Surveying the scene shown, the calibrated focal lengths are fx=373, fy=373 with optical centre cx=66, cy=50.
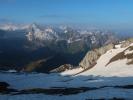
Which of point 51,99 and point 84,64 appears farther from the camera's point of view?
point 84,64

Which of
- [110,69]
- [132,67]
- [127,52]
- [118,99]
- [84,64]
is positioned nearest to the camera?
[118,99]

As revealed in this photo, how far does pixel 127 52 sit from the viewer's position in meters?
109

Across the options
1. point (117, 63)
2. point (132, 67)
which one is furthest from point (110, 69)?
point (132, 67)

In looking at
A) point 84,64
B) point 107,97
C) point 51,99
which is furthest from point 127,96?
point 84,64

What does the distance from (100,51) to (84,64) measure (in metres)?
10.9

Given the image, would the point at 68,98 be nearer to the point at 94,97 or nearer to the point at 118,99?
the point at 94,97

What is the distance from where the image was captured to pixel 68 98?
42312 millimetres

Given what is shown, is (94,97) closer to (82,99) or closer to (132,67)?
(82,99)

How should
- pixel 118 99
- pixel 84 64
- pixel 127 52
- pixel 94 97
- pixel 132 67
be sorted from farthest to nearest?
pixel 84 64 → pixel 127 52 → pixel 132 67 → pixel 94 97 → pixel 118 99

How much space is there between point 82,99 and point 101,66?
2793 inches

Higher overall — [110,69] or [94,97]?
[94,97]

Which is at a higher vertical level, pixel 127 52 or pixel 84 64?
pixel 127 52

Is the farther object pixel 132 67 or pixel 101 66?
pixel 101 66

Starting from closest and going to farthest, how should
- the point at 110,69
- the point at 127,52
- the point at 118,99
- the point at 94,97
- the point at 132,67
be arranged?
1. the point at 118,99
2. the point at 94,97
3. the point at 132,67
4. the point at 110,69
5. the point at 127,52
